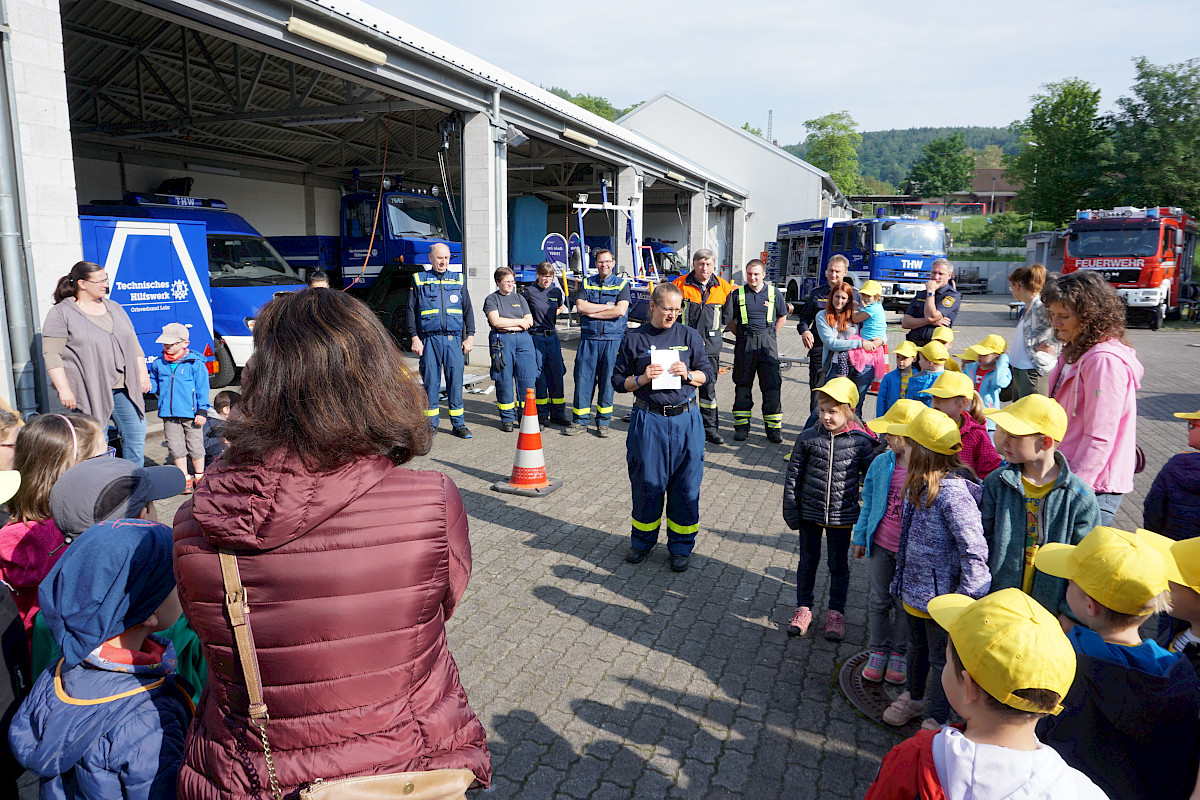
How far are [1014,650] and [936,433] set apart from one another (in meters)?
1.68

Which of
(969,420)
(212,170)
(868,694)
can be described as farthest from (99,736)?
(212,170)

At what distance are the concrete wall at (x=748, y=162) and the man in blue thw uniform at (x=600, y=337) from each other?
2961 cm

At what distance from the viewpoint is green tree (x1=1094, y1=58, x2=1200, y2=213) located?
33469 millimetres

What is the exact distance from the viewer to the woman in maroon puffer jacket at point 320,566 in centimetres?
145

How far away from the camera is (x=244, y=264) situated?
11609mm

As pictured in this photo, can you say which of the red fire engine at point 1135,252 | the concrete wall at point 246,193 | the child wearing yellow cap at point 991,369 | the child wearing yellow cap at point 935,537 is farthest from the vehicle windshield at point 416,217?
the red fire engine at point 1135,252

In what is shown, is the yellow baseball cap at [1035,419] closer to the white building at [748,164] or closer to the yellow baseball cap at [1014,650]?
the yellow baseball cap at [1014,650]

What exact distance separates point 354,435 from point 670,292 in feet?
12.7

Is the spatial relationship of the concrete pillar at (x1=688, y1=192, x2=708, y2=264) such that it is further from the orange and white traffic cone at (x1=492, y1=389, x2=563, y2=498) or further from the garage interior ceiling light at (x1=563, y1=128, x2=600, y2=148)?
the orange and white traffic cone at (x1=492, y1=389, x2=563, y2=498)

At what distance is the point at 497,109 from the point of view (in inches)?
482

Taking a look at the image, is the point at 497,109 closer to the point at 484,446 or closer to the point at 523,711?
the point at 484,446

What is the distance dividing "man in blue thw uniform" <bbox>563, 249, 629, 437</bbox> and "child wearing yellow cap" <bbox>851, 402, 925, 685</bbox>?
17.7ft

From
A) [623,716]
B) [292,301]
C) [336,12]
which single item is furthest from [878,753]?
[336,12]

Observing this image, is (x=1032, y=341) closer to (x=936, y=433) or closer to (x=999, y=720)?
(x=936, y=433)
